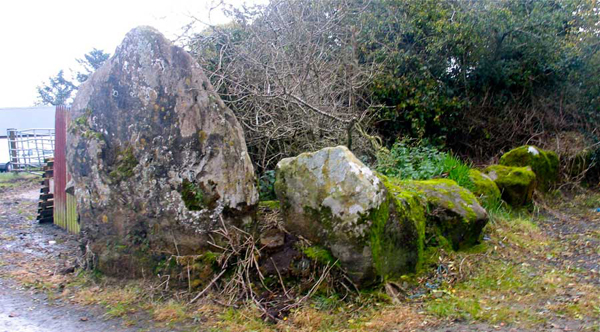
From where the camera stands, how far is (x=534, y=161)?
8656 mm

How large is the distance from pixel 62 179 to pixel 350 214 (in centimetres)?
537

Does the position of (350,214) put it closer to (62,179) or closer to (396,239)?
(396,239)

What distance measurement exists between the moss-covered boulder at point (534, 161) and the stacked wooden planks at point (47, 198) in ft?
26.1

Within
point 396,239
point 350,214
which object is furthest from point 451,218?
point 350,214

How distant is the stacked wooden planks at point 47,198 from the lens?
27.0 feet

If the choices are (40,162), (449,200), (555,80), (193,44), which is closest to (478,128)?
(555,80)

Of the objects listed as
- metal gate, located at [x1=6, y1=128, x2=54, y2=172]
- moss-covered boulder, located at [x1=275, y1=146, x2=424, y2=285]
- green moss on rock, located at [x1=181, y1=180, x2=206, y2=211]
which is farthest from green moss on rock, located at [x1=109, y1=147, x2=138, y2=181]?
metal gate, located at [x1=6, y1=128, x2=54, y2=172]

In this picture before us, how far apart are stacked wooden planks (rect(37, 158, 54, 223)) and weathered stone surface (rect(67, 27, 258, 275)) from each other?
3.17 metres

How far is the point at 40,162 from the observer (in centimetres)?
1781

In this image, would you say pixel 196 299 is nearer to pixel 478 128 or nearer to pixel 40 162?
pixel 478 128

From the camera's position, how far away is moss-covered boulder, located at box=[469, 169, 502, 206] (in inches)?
279

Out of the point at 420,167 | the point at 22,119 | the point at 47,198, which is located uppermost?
the point at 22,119

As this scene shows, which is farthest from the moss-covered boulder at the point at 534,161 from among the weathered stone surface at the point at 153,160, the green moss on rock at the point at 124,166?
the green moss on rock at the point at 124,166

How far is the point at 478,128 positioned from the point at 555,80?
1955mm
